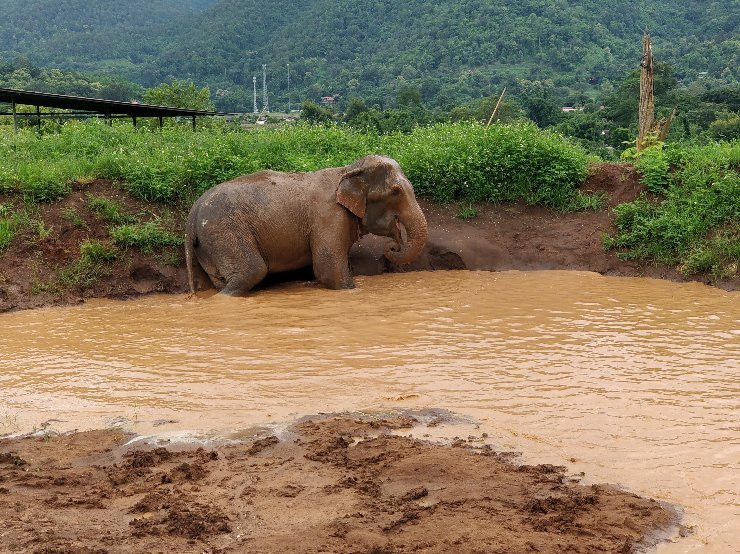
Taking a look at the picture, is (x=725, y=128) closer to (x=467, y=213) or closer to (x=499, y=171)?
(x=499, y=171)

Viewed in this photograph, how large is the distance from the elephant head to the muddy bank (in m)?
5.09

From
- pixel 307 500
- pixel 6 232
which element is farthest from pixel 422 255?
pixel 307 500

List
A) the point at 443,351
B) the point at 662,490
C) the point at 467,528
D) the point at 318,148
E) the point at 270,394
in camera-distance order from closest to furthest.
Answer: the point at 467,528 < the point at 662,490 < the point at 270,394 < the point at 443,351 < the point at 318,148

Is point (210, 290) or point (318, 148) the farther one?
point (318, 148)

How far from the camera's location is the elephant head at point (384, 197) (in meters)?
10.7

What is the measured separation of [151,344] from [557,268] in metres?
5.66

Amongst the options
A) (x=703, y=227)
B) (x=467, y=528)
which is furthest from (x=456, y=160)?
(x=467, y=528)

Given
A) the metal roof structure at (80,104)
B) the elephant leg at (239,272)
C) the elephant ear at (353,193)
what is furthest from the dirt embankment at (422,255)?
the metal roof structure at (80,104)

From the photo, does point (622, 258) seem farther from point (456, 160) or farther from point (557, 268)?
point (456, 160)

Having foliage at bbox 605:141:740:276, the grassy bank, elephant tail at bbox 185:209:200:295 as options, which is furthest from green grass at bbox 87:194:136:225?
foliage at bbox 605:141:740:276

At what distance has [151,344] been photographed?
8414 mm

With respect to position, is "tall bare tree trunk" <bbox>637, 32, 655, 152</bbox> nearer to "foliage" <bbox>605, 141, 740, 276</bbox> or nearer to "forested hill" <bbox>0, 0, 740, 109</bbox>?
"foliage" <bbox>605, 141, 740, 276</bbox>

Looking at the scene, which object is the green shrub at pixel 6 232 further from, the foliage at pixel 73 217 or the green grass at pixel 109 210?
the green grass at pixel 109 210

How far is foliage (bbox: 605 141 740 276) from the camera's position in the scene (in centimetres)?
1105
